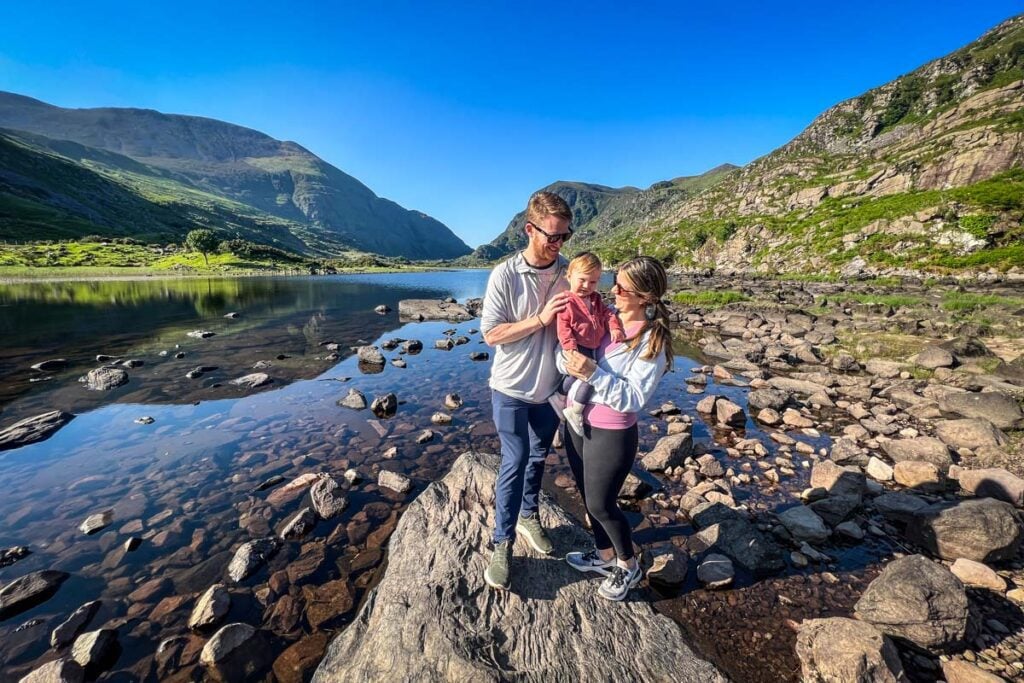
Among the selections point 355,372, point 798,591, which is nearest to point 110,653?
point 798,591

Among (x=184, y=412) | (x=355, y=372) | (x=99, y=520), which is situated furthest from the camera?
(x=355, y=372)

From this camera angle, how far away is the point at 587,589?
17.0ft

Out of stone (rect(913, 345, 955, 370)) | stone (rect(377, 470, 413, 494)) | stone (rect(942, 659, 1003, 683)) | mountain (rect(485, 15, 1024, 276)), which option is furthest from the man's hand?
mountain (rect(485, 15, 1024, 276))

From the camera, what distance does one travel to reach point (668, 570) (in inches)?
228

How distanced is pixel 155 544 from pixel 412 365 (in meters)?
12.9

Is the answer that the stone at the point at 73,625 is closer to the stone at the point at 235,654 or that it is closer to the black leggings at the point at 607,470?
the stone at the point at 235,654

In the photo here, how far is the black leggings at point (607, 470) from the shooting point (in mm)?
4379

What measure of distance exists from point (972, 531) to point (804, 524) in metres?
2.09

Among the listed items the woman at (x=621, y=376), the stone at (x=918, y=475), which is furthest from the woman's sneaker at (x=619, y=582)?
the stone at (x=918, y=475)

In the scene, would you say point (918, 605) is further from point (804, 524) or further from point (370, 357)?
point (370, 357)

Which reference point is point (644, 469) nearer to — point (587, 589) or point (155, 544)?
point (587, 589)

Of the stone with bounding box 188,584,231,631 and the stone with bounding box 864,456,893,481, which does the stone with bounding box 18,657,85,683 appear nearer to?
the stone with bounding box 188,584,231,631

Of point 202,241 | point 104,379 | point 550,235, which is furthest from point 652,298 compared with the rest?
point 202,241

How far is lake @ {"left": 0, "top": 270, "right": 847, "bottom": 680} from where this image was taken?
541 centimetres
